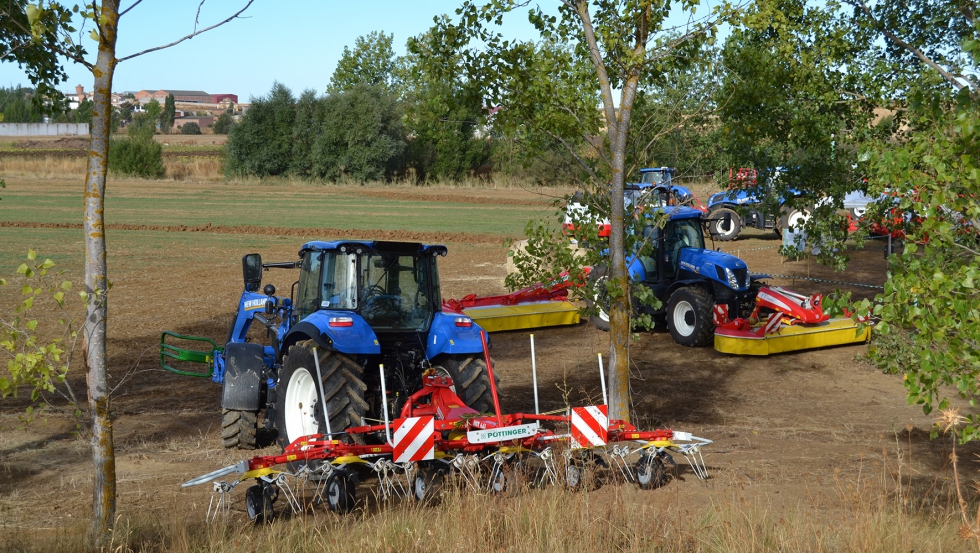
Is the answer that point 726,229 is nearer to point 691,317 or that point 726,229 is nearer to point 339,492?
point 691,317

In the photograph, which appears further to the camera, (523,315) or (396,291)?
(523,315)

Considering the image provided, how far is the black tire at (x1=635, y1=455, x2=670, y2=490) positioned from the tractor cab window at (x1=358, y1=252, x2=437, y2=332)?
7.58ft

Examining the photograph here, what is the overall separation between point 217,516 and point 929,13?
936cm

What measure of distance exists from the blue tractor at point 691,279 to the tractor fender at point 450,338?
19.9ft

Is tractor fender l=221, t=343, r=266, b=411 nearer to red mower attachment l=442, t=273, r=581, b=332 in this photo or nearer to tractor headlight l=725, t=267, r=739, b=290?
red mower attachment l=442, t=273, r=581, b=332

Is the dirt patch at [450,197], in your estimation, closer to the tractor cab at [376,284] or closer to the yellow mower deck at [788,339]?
the yellow mower deck at [788,339]

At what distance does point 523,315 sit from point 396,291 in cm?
780

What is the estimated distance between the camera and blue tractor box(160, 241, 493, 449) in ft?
26.3

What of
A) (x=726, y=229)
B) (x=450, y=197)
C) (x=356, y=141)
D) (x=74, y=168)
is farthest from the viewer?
(x=74, y=168)

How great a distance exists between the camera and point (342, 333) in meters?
8.09

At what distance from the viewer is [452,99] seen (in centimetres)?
869

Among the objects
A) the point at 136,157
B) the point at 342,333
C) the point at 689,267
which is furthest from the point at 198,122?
the point at 342,333

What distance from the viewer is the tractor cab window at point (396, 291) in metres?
8.57

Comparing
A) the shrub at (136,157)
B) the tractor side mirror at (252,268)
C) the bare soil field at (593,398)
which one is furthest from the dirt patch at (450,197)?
the tractor side mirror at (252,268)
